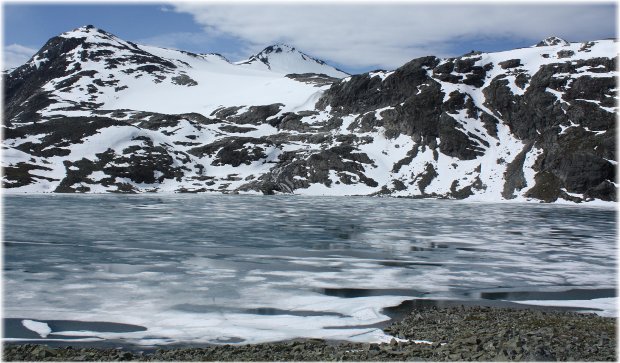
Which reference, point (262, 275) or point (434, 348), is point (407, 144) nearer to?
point (262, 275)

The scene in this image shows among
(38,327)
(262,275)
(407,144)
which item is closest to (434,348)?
(38,327)

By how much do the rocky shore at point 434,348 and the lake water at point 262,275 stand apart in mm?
1298

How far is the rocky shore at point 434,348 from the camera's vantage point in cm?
A: 1366

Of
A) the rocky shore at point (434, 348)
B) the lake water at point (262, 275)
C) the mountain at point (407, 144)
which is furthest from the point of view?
the mountain at point (407, 144)

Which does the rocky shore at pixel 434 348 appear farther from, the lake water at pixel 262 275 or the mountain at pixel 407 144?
the mountain at pixel 407 144

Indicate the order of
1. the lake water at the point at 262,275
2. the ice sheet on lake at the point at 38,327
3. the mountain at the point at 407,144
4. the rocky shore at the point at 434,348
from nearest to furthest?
1. the rocky shore at the point at 434,348
2. the ice sheet on lake at the point at 38,327
3. the lake water at the point at 262,275
4. the mountain at the point at 407,144

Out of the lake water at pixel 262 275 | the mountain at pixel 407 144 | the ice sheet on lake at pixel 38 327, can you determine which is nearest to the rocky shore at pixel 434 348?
the lake water at pixel 262 275

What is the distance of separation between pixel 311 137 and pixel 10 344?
137m

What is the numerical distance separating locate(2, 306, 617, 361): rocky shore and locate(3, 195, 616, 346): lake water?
1298 millimetres

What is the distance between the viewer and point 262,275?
26.1 metres

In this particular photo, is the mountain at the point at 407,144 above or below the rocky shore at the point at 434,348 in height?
above

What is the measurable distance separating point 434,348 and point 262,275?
12.9 meters

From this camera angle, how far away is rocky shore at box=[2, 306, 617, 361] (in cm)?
1366

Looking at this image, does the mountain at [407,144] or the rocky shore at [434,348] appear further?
the mountain at [407,144]
